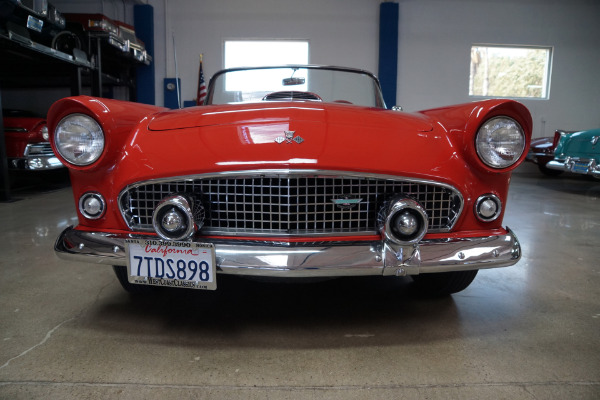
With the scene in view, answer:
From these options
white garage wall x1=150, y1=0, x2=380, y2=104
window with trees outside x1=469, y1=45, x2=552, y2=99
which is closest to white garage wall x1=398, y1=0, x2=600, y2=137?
window with trees outside x1=469, y1=45, x2=552, y2=99

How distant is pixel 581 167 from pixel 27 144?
265 inches

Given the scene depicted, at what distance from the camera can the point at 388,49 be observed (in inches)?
324

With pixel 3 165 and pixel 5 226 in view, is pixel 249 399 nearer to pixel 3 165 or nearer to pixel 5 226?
pixel 5 226

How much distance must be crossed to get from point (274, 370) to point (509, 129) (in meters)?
1.11

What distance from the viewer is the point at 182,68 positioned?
8.40 meters

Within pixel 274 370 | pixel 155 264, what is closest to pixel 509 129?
pixel 274 370

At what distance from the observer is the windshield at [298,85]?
2.43 m

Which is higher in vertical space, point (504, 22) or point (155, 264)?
point (504, 22)

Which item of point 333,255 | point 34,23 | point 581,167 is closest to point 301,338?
point 333,255

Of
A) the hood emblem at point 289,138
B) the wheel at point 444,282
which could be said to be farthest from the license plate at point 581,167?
the hood emblem at point 289,138

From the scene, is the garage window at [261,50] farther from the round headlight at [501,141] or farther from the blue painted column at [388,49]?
the round headlight at [501,141]

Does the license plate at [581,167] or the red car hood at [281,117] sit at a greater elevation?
the red car hood at [281,117]

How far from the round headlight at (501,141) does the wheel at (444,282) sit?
1.57 ft

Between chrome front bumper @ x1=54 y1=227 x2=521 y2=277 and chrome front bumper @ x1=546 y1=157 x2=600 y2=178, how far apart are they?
4660 mm
